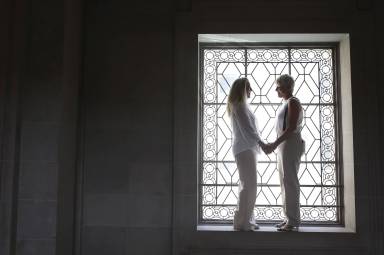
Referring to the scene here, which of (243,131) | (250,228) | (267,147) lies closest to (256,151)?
(267,147)

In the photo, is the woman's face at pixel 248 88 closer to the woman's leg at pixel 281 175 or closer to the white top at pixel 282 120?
the white top at pixel 282 120

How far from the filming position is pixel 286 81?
575 cm

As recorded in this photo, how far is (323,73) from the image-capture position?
624cm

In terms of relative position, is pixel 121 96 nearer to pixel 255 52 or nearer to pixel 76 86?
pixel 76 86

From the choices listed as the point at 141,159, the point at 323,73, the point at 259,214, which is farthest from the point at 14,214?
the point at 323,73

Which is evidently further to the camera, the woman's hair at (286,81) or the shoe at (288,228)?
the woman's hair at (286,81)

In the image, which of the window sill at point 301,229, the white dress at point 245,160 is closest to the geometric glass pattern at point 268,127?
the window sill at point 301,229

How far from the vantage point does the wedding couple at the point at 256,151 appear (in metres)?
5.56

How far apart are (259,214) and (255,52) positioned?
2217 mm

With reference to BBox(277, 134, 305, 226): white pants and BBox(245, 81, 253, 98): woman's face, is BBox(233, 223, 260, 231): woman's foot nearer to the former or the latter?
BBox(277, 134, 305, 226): white pants

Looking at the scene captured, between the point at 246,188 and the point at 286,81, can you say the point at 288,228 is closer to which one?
the point at 246,188

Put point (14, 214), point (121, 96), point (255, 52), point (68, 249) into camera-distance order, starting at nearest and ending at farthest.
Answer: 1. point (14, 214)
2. point (68, 249)
3. point (121, 96)
4. point (255, 52)

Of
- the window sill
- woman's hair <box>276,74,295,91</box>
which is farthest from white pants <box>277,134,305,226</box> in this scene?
woman's hair <box>276,74,295,91</box>

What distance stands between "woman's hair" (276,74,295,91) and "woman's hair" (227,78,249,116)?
0.44 meters
